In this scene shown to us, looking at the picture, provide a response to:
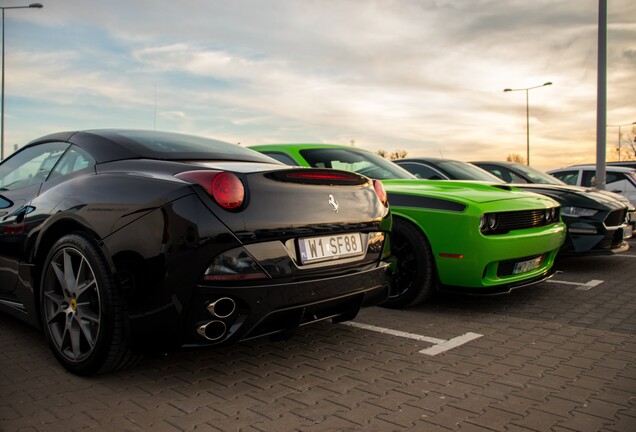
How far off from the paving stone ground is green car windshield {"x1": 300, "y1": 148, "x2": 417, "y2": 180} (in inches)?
65.7

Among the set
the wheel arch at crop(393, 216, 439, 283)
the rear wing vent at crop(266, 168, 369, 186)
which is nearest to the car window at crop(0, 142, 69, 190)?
the rear wing vent at crop(266, 168, 369, 186)

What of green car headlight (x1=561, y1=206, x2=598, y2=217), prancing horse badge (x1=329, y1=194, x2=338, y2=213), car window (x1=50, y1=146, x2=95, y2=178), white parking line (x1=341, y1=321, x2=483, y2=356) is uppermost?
car window (x1=50, y1=146, x2=95, y2=178)

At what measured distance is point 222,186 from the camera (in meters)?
2.81

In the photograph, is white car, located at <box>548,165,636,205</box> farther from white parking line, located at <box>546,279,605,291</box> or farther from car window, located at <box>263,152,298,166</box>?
car window, located at <box>263,152,298,166</box>

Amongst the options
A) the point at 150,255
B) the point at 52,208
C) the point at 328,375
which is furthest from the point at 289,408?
the point at 52,208

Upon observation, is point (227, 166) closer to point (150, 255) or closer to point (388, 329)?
point (150, 255)

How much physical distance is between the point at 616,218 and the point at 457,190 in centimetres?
306

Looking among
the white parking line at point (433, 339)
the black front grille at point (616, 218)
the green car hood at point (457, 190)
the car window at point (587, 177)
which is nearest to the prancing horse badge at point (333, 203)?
the white parking line at point (433, 339)

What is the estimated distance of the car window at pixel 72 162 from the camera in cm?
341

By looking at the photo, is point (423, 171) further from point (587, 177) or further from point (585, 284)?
point (587, 177)

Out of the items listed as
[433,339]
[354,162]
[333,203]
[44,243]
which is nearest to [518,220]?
[433,339]

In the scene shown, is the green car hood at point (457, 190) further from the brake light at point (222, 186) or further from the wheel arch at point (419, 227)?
the brake light at point (222, 186)

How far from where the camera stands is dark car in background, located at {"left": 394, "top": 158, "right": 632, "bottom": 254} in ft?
21.8

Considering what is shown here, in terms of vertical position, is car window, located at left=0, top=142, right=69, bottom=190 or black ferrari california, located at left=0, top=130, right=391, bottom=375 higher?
car window, located at left=0, top=142, right=69, bottom=190
